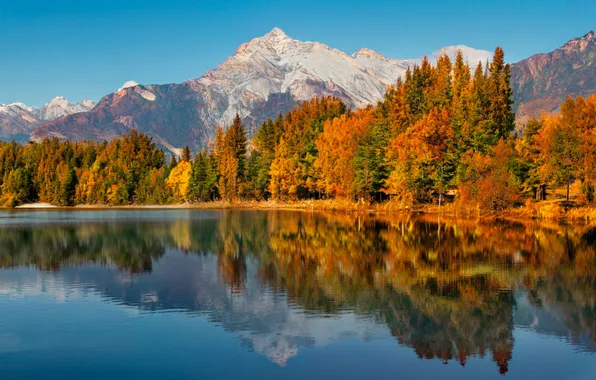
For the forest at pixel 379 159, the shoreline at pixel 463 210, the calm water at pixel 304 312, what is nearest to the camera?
the calm water at pixel 304 312

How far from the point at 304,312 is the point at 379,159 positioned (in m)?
77.9

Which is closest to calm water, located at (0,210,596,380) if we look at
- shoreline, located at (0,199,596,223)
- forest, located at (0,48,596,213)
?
shoreline, located at (0,199,596,223)

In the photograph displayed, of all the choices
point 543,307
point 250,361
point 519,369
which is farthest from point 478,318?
point 250,361

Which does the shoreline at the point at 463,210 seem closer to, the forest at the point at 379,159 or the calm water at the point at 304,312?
the forest at the point at 379,159

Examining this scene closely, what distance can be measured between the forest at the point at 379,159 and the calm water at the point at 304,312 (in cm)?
3180

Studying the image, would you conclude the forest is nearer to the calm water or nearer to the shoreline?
the shoreline

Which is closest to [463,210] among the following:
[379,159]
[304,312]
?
[379,159]

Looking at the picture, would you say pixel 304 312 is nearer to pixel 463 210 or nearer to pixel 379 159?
pixel 463 210

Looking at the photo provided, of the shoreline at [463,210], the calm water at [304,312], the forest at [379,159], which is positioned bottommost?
the calm water at [304,312]

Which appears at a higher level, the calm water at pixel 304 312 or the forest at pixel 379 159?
the forest at pixel 379 159

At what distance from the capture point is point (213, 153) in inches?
6029

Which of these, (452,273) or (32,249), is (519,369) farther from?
(32,249)

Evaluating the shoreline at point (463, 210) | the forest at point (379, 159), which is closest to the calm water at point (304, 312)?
the shoreline at point (463, 210)

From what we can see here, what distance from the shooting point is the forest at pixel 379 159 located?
71.2m
